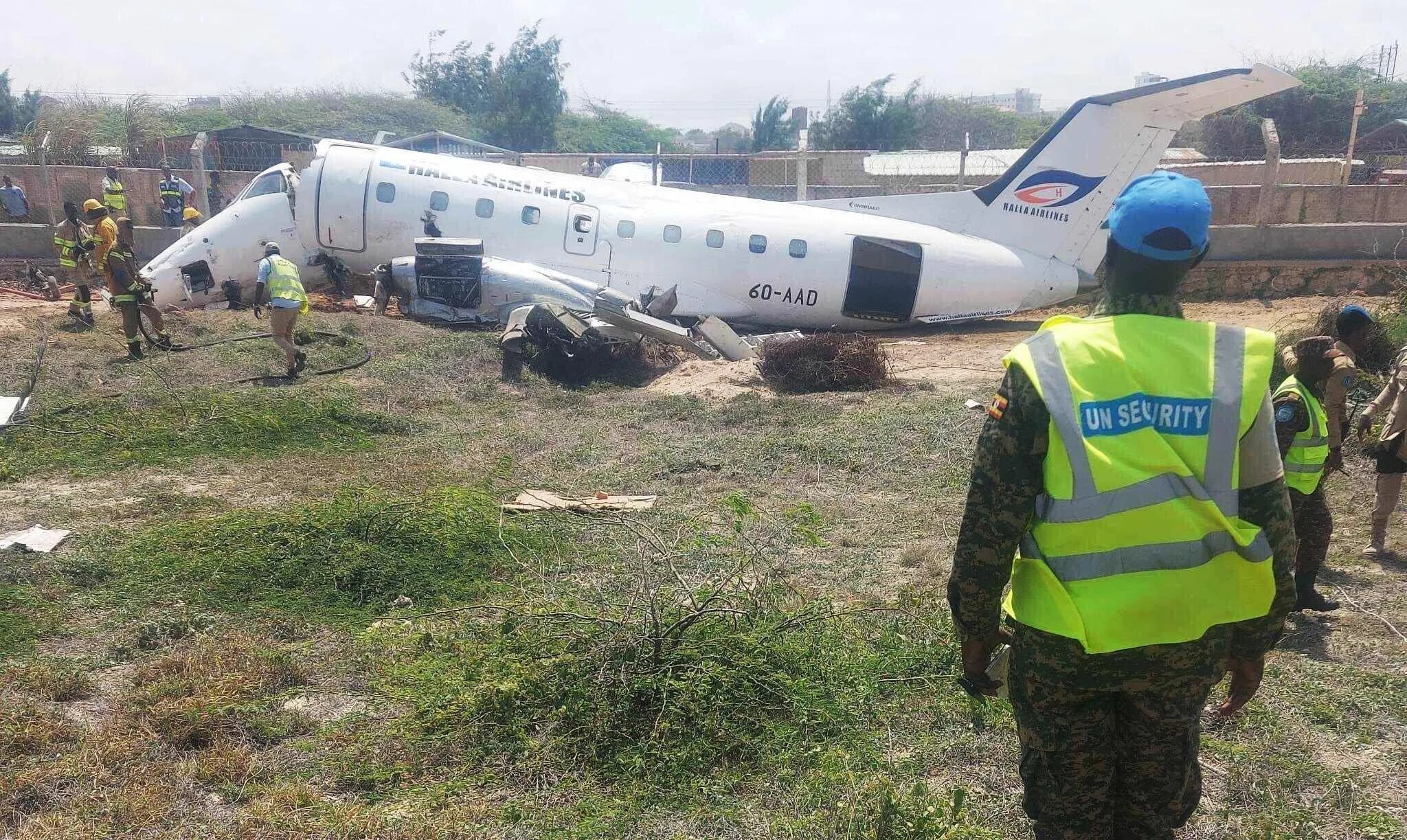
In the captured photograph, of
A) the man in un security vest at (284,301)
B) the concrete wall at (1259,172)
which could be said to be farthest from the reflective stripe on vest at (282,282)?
the concrete wall at (1259,172)

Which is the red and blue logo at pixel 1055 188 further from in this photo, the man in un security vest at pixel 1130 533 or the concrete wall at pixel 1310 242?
the man in un security vest at pixel 1130 533

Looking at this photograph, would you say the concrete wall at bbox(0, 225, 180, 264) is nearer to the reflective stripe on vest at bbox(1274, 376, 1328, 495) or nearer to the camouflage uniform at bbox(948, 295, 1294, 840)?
the reflective stripe on vest at bbox(1274, 376, 1328, 495)

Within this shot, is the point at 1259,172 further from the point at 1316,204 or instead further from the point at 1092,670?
the point at 1092,670

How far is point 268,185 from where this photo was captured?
1451 centimetres

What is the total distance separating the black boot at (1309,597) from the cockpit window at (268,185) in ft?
45.2

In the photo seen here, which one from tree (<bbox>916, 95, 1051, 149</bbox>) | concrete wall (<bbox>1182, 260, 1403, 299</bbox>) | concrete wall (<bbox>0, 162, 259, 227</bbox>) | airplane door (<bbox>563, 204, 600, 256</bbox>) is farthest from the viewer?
tree (<bbox>916, 95, 1051, 149</bbox>)

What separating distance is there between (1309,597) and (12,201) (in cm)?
2373

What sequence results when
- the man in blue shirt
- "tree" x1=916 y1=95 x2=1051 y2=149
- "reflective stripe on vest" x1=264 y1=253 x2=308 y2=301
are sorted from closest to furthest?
"reflective stripe on vest" x1=264 y1=253 x2=308 y2=301 → the man in blue shirt → "tree" x1=916 y1=95 x2=1051 y2=149

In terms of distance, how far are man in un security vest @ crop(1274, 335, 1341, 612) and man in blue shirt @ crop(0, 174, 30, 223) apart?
23360 mm

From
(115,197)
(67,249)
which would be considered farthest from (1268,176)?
(115,197)

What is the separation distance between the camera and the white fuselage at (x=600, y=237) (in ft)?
46.3

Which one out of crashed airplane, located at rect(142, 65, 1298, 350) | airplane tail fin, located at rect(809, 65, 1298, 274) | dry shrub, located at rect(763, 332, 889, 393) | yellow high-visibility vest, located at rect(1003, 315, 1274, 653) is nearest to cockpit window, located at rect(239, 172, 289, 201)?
crashed airplane, located at rect(142, 65, 1298, 350)

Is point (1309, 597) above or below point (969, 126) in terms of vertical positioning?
below

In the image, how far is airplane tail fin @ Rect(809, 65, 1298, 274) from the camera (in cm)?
1402
